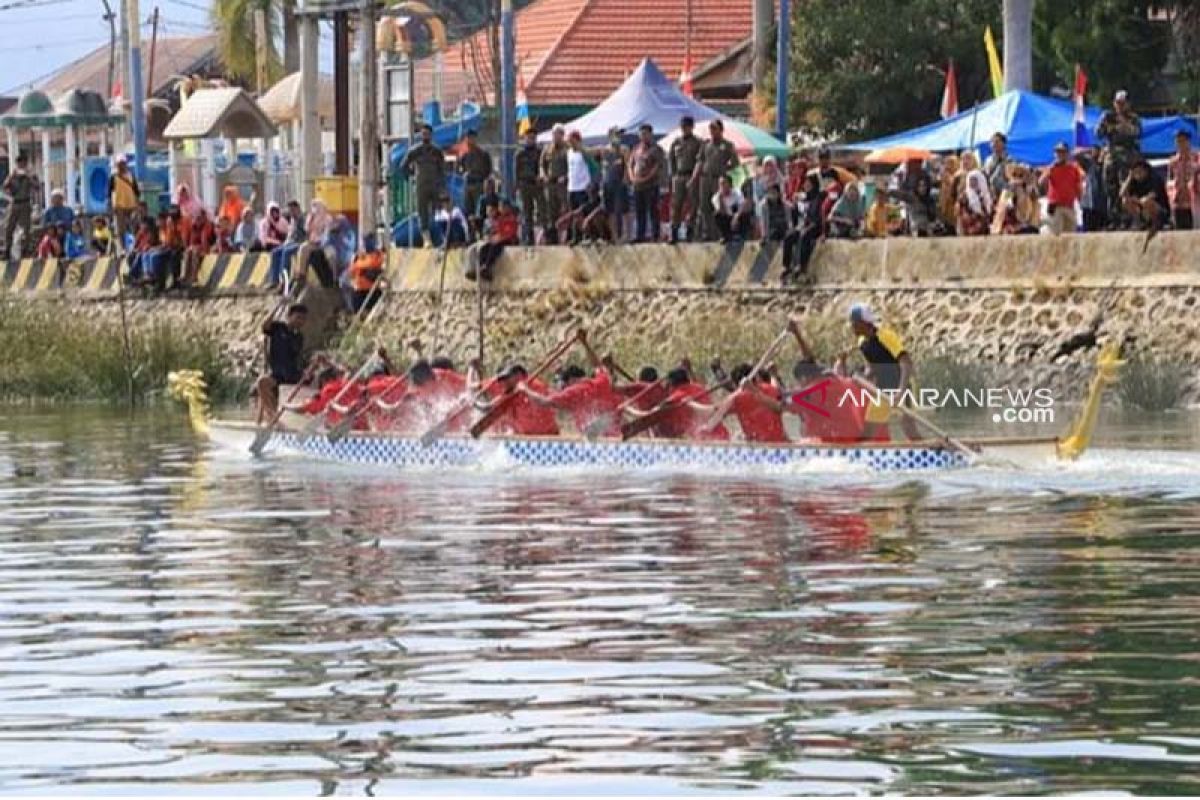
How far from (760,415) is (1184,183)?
8.13 meters

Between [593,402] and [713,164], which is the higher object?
[713,164]

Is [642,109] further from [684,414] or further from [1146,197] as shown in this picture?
[684,414]

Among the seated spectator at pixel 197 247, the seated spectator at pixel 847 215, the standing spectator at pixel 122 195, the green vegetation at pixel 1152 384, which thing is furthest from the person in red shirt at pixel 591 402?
the standing spectator at pixel 122 195

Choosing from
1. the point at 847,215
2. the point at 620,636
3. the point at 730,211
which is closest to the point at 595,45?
the point at 730,211

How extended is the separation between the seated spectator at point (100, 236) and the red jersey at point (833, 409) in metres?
23.5

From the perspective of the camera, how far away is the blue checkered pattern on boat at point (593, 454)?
24.3 meters

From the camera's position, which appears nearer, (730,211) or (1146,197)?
(1146,197)

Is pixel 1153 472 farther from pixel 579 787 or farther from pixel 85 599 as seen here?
pixel 579 787

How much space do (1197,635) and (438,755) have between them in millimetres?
4507

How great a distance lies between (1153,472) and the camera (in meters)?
23.5

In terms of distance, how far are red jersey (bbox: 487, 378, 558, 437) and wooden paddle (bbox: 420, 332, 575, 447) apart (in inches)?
6.9

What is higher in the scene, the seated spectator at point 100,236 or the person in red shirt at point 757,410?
the seated spectator at point 100,236

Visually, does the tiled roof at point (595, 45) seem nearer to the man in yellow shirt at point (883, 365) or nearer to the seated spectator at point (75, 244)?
the seated spectator at point (75, 244)

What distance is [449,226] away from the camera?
38.3 m
